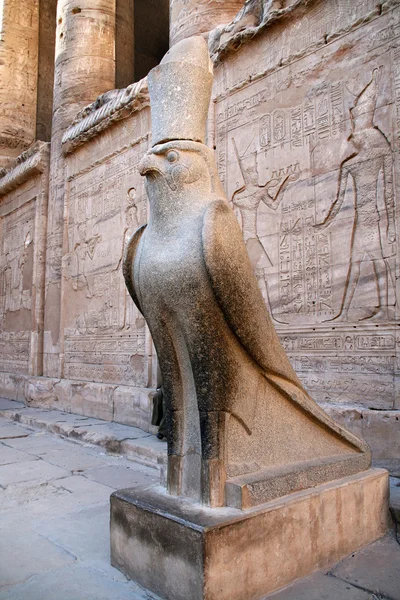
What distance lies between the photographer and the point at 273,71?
5301 millimetres

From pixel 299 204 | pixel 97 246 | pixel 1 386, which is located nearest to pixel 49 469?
pixel 299 204

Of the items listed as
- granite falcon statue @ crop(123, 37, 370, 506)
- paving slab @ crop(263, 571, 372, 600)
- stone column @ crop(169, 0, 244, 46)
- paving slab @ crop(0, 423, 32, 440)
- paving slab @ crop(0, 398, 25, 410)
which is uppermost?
stone column @ crop(169, 0, 244, 46)

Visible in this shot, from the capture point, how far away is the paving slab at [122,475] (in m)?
3.99

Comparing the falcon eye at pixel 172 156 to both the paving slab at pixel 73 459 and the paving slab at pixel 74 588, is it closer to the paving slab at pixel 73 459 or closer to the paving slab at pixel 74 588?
the paving slab at pixel 74 588

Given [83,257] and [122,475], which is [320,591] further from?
[83,257]

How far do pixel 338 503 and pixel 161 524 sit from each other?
91 cm

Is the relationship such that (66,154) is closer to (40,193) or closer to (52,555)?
(40,193)

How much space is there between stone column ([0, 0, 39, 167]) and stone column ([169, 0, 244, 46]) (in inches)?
227

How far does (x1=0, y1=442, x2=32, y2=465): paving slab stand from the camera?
4704 mm

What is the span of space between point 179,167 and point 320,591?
76.8 inches

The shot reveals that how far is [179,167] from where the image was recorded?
2.26 metres

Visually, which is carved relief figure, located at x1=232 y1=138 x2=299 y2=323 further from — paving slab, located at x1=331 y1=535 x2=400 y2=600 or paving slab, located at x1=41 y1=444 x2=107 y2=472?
paving slab, located at x1=331 y1=535 x2=400 y2=600

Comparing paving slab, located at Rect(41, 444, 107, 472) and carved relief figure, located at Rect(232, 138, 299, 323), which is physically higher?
carved relief figure, located at Rect(232, 138, 299, 323)

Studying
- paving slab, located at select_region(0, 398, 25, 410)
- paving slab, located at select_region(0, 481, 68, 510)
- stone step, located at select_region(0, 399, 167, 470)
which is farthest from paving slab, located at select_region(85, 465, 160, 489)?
paving slab, located at select_region(0, 398, 25, 410)
